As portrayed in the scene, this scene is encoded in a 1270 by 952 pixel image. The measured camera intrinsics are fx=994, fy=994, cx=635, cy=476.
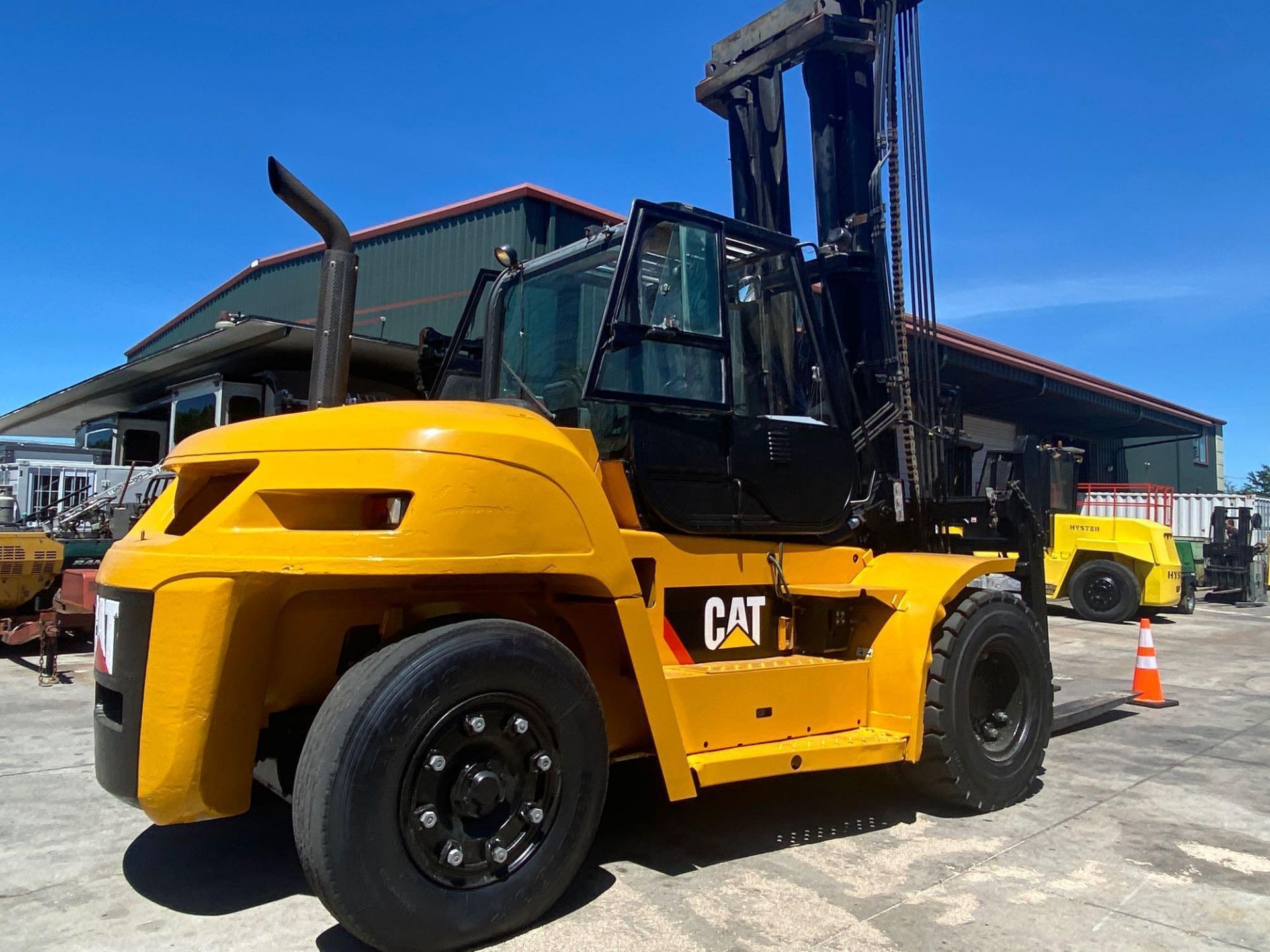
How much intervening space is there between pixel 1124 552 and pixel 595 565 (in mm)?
14441

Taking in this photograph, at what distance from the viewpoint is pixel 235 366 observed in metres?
13.6

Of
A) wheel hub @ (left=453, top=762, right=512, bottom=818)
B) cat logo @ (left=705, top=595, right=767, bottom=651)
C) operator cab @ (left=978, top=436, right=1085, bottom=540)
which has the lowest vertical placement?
wheel hub @ (left=453, top=762, right=512, bottom=818)

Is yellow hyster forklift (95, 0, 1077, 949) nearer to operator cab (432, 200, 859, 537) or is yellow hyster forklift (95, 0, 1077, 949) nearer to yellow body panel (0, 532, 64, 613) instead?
operator cab (432, 200, 859, 537)

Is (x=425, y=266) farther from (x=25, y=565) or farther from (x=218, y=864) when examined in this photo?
(x=218, y=864)

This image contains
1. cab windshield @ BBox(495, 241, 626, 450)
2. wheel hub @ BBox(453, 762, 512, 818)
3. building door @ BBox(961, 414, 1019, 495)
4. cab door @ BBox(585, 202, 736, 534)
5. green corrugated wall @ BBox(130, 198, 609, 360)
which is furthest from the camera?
building door @ BBox(961, 414, 1019, 495)

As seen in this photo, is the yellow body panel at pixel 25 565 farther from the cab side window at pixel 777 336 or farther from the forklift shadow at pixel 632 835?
the cab side window at pixel 777 336

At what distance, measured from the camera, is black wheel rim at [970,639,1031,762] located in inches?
195

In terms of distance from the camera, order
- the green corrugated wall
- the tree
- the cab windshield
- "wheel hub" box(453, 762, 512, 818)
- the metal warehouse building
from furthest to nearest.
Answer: the tree
the green corrugated wall
the metal warehouse building
the cab windshield
"wheel hub" box(453, 762, 512, 818)

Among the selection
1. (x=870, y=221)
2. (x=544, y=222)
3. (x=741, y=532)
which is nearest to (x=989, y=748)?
(x=741, y=532)

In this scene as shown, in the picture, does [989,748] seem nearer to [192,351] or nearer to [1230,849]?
[1230,849]

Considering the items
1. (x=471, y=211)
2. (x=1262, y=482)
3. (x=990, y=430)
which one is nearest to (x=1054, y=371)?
(x=990, y=430)

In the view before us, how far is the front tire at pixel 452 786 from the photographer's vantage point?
2943 millimetres

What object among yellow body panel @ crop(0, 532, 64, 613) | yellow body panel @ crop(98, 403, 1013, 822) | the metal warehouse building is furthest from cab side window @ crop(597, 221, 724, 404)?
yellow body panel @ crop(0, 532, 64, 613)

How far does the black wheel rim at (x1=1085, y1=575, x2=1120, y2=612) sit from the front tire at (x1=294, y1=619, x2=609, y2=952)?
14.3m
